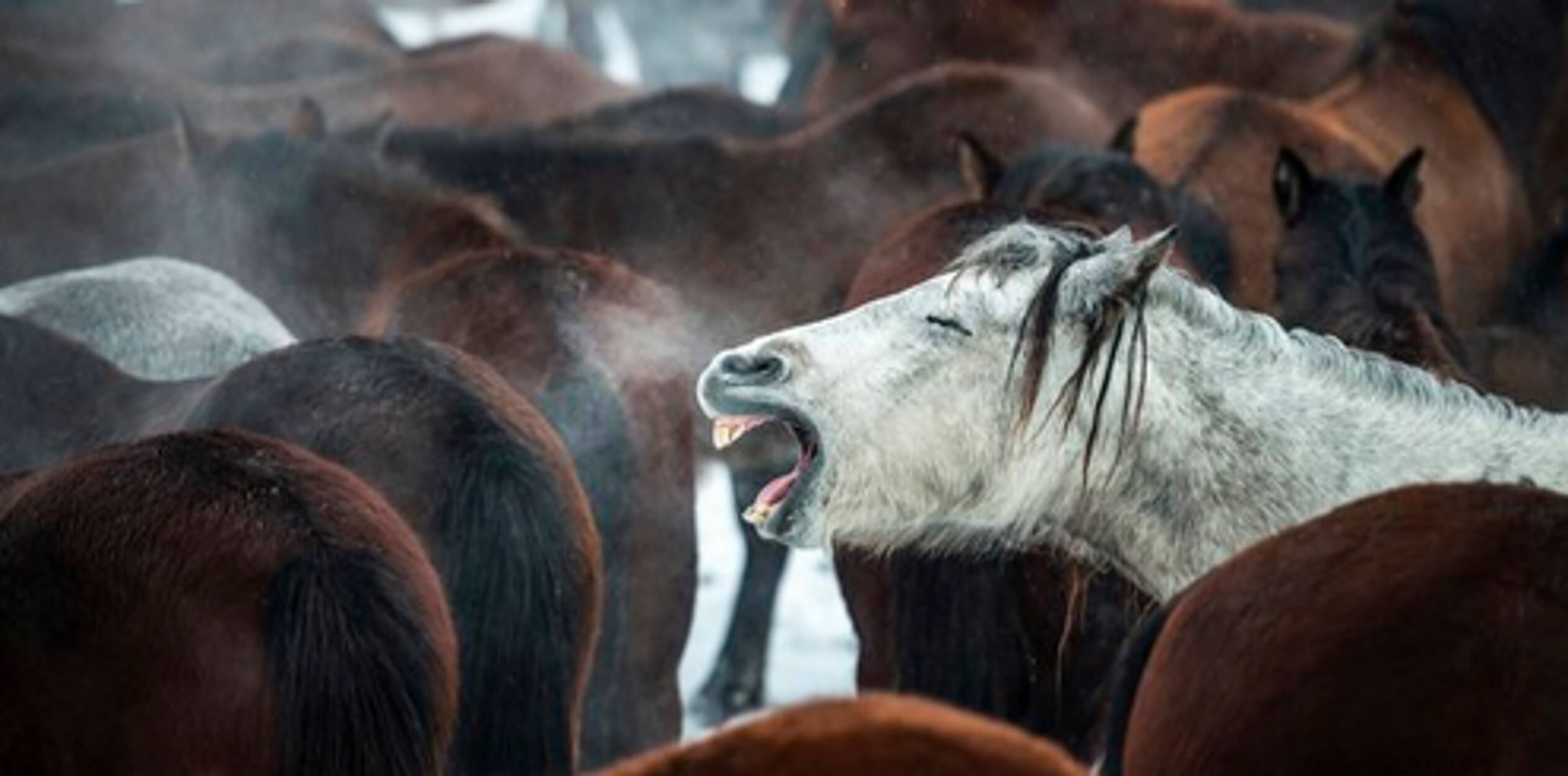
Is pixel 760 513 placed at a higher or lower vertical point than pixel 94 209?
lower

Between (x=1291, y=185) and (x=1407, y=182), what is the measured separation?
31cm

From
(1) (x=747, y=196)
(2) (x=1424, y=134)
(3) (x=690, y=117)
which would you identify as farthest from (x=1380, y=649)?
(3) (x=690, y=117)

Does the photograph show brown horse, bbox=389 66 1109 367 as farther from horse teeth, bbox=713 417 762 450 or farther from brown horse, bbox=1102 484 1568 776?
brown horse, bbox=1102 484 1568 776

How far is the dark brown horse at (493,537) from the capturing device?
13.7 feet

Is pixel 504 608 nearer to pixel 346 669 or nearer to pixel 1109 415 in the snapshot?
pixel 346 669

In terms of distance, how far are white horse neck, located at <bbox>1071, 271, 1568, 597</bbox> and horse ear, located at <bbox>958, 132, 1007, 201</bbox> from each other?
355cm

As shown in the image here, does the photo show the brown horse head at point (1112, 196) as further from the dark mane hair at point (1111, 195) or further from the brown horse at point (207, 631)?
the brown horse at point (207, 631)

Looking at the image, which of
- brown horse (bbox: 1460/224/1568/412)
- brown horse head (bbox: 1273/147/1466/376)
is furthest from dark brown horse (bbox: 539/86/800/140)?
brown horse head (bbox: 1273/147/1466/376)

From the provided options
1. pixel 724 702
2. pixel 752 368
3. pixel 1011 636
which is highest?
pixel 752 368

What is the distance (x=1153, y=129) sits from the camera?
864 cm

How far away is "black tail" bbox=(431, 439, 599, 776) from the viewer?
4172 millimetres

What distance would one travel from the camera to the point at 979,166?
24.0ft

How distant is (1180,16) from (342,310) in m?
4.82

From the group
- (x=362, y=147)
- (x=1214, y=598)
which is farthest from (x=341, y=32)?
(x=1214, y=598)
